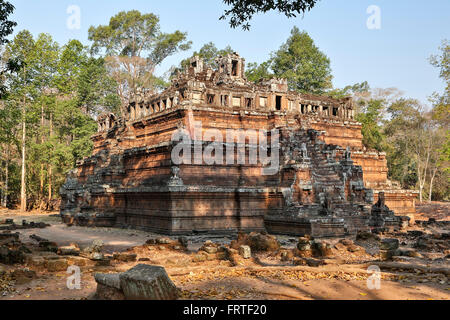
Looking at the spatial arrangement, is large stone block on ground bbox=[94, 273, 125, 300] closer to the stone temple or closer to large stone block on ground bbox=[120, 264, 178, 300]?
large stone block on ground bbox=[120, 264, 178, 300]

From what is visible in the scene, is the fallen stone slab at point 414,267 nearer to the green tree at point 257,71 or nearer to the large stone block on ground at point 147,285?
the large stone block on ground at point 147,285

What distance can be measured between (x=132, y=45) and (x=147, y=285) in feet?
174

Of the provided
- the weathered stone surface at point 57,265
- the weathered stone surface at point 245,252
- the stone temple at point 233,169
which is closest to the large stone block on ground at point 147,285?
the weathered stone surface at point 57,265

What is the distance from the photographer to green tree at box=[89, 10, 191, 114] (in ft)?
180

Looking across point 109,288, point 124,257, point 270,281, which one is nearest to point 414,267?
point 270,281

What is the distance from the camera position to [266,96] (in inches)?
1077

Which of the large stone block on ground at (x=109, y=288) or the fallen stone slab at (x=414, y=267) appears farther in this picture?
the fallen stone slab at (x=414, y=267)

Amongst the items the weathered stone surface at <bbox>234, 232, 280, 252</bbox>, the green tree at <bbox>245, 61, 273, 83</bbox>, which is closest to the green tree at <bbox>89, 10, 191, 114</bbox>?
the green tree at <bbox>245, 61, 273, 83</bbox>

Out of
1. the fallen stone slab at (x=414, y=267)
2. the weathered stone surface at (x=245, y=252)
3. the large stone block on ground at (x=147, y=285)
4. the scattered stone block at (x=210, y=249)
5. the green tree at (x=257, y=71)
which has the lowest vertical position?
the weathered stone surface at (x=245, y=252)

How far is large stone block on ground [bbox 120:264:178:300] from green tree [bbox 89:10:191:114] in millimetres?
49128

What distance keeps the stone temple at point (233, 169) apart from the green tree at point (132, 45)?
26.2 meters

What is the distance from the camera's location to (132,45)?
2199 inches

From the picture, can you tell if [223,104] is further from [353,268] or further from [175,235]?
[353,268]

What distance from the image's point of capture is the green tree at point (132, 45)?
54812mm
